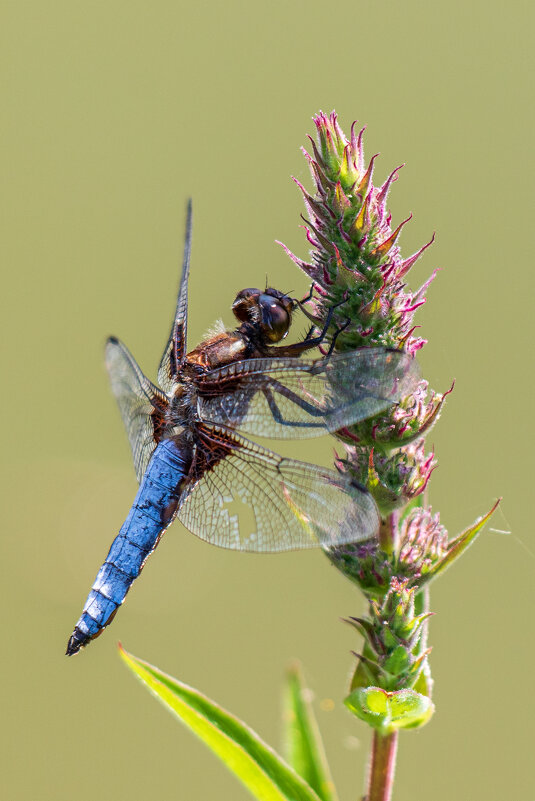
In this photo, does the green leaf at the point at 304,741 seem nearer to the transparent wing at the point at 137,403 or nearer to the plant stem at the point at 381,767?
the plant stem at the point at 381,767

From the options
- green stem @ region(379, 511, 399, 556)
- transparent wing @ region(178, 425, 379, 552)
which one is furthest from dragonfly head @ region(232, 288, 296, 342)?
green stem @ region(379, 511, 399, 556)

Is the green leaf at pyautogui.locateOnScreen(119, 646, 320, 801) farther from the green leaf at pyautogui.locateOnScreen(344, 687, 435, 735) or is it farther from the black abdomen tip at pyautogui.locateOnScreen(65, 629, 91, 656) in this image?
the black abdomen tip at pyautogui.locateOnScreen(65, 629, 91, 656)

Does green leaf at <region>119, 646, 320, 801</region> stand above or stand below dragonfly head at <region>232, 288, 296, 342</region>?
below

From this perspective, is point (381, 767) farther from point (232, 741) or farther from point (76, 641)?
point (76, 641)

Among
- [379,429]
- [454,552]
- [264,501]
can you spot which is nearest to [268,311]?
[264,501]

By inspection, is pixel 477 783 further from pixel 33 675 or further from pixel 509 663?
pixel 33 675

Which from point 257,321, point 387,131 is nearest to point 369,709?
point 257,321
